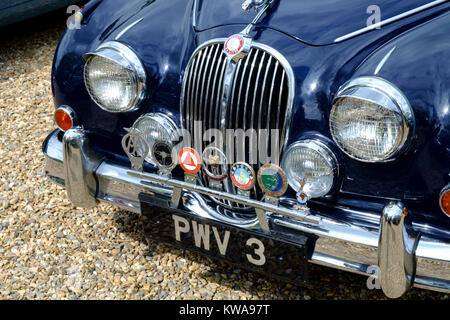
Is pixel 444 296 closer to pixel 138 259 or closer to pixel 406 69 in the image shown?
pixel 406 69

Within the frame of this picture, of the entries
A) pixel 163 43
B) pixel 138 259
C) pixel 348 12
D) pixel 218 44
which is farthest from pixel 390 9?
pixel 138 259

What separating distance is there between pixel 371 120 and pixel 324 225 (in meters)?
0.42

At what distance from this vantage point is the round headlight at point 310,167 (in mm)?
2061

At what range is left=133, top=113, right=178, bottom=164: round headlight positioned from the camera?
7.88 ft

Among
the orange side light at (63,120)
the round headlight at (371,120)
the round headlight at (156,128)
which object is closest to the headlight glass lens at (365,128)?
the round headlight at (371,120)

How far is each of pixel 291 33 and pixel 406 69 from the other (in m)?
0.50

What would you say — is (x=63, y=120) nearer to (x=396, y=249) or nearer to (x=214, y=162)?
(x=214, y=162)

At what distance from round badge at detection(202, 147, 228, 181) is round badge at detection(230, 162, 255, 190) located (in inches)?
3.5

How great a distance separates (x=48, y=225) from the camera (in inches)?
125

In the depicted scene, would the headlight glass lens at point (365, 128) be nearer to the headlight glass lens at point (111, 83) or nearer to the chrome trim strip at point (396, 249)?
the chrome trim strip at point (396, 249)

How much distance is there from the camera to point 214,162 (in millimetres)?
2297

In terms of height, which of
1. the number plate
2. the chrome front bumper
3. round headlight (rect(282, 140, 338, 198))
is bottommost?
the number plate

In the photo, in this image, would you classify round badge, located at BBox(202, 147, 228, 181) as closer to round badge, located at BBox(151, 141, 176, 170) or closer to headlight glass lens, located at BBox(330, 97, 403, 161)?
round badge, located at BBox(151, 141, 176, 170)

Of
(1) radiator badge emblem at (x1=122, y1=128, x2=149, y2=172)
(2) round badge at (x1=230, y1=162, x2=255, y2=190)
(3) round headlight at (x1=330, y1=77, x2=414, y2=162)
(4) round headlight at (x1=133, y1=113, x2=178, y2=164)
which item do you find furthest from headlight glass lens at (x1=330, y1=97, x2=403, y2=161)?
(1) radiator badge emblem at (x1=122, y1=128, x2=149, y2=172)
